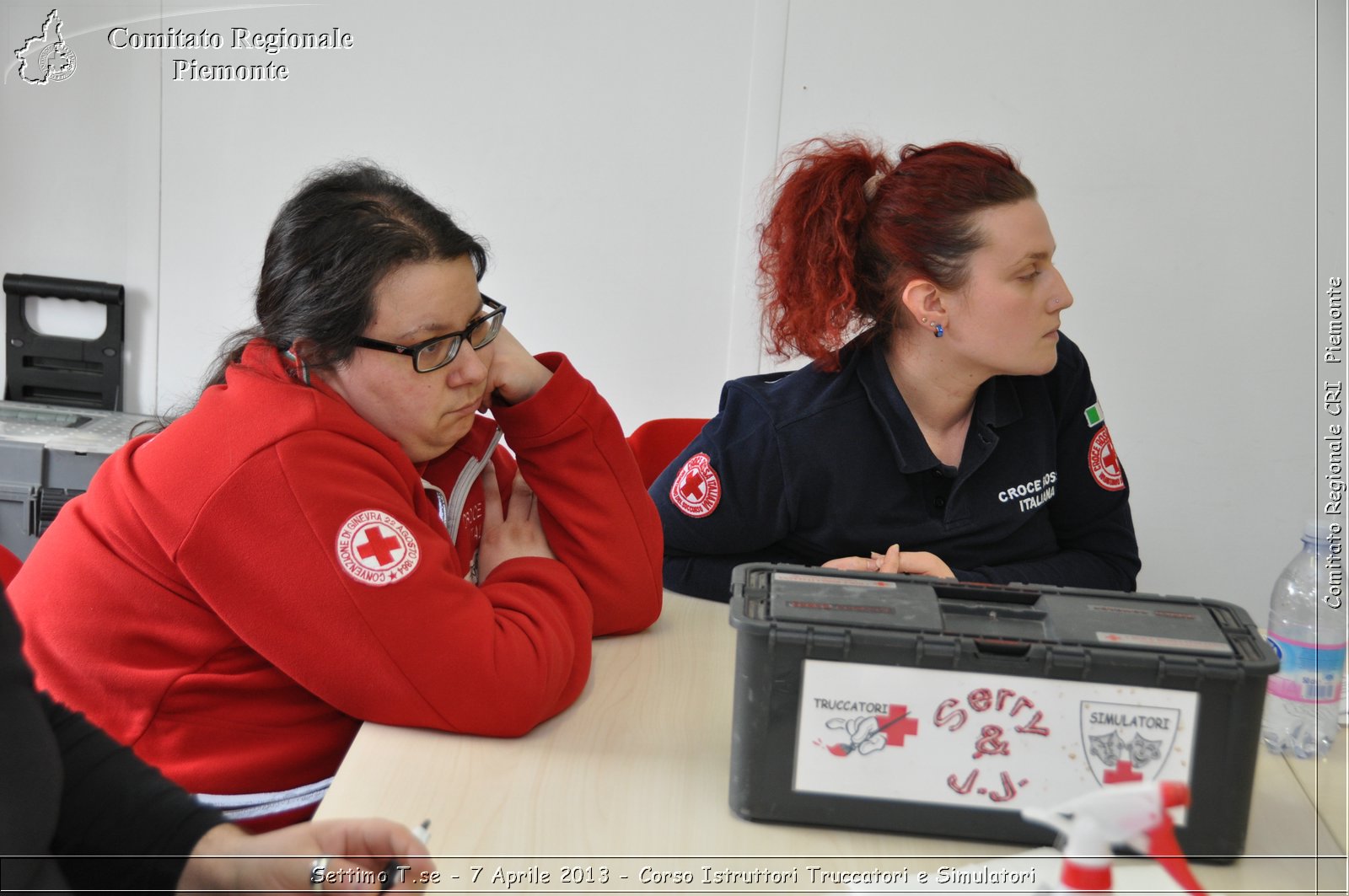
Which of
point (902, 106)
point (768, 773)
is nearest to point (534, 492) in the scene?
point (768, 773)

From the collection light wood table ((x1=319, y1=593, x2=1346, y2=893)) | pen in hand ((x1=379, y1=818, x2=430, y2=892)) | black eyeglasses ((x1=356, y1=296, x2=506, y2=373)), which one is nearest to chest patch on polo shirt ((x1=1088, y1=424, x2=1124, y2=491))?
light wood table ((x1=319, y1=593, x2=1346, y2=893))

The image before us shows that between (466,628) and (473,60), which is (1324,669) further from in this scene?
(473,60)

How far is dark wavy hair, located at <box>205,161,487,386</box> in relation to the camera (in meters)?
1.15

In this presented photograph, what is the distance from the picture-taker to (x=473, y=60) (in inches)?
110

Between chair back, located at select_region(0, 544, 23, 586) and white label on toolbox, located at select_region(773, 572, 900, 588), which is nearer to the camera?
white label on toolbox, located at select_region(773, 572, 900, 588)

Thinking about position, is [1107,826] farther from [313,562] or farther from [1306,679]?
[313,562]

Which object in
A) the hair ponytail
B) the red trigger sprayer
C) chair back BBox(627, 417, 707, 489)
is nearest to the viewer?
the red trigger sprayer

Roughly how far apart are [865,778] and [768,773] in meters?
0.08

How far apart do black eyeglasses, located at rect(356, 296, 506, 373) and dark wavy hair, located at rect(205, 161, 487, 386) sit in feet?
0.09

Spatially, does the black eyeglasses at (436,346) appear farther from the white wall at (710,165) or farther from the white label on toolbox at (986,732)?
the white wall at (710,165)

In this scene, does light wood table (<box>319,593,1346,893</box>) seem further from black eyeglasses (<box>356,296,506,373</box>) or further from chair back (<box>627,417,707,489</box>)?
chair back (<box>627,417,707,489</box>)

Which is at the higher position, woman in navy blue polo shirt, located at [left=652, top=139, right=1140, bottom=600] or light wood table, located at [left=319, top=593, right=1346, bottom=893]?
woman in navy blue polo shirt, located at [left=652, top=139, right=1140, bottom=600]

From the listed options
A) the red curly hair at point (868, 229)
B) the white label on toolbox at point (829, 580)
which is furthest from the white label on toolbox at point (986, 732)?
the red curly hair at point (868, 229)

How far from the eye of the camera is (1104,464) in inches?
66.8
